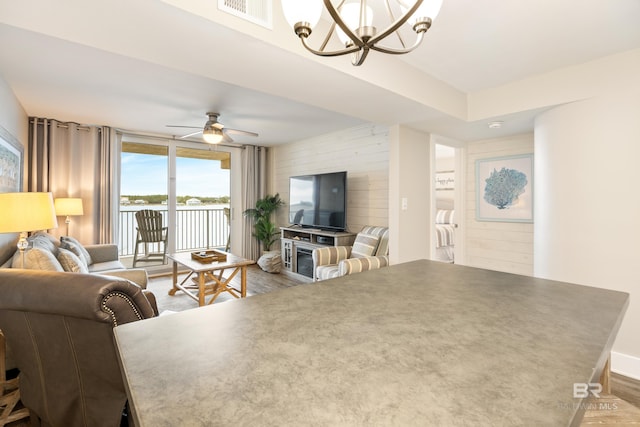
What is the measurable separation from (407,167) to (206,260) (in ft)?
8.12

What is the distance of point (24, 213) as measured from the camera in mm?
1995

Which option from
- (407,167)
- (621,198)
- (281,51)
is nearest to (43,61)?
(281,51)

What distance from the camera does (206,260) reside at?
3.61 m

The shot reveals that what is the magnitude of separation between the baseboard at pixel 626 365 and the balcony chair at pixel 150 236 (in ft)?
18.9

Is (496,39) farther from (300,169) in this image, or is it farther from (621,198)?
(300,169)

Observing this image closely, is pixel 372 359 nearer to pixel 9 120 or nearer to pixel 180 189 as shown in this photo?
pixel 9 120

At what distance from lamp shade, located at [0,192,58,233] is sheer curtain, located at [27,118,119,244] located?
278 cm

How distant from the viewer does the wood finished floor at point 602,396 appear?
0.85 metres

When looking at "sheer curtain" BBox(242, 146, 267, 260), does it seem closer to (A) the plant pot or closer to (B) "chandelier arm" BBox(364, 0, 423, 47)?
(A) the plant pot

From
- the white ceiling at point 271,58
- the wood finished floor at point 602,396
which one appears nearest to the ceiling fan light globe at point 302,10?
the white ceiling at point 271,58

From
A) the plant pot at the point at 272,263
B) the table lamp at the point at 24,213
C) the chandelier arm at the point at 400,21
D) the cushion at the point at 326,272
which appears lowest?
the plant pot at the point at 272,263

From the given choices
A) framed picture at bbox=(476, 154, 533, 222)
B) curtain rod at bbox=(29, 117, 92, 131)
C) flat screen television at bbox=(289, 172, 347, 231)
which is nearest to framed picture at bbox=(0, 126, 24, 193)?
curtain rod at bbox=(29, 117, 92, 131)

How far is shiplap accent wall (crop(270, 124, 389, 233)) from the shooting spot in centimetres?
425

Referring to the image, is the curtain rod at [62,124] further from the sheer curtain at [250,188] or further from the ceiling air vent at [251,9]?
the ceiling air vent at [251,9]
